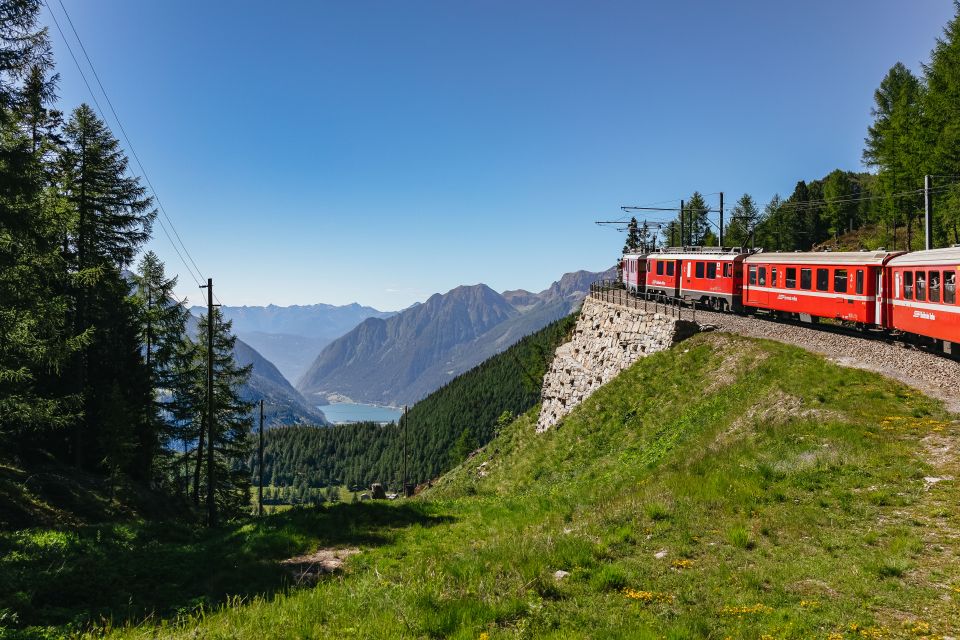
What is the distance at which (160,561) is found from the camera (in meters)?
11.1

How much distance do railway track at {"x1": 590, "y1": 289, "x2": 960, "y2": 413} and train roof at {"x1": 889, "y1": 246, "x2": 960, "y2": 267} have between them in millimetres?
3367

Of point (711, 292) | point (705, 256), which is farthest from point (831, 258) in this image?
point (705, 256)

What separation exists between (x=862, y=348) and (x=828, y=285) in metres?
5.33

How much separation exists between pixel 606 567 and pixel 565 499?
19.6 ft

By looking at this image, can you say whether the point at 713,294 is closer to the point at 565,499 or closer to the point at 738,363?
the point at 738,363

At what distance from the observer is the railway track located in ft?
48.1

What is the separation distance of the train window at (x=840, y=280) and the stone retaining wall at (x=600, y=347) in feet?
20.9

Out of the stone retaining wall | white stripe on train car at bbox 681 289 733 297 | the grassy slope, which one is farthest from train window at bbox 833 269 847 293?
the grassy slope

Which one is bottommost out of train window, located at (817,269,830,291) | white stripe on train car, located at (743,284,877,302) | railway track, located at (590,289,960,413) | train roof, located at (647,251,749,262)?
railway track, located at (590,289,960,413)

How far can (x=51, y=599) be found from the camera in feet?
28.0

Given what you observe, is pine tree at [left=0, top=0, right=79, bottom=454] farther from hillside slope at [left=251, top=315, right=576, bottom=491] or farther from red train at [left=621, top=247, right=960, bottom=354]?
hillside slope at [left=251, top=315, right=576, bottom=491]

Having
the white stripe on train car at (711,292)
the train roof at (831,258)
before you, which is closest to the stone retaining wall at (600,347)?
the white stripe on train car at (711,292)

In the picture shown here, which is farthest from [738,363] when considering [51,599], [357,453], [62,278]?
[357,453]

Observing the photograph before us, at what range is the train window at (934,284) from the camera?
17.0 meters
